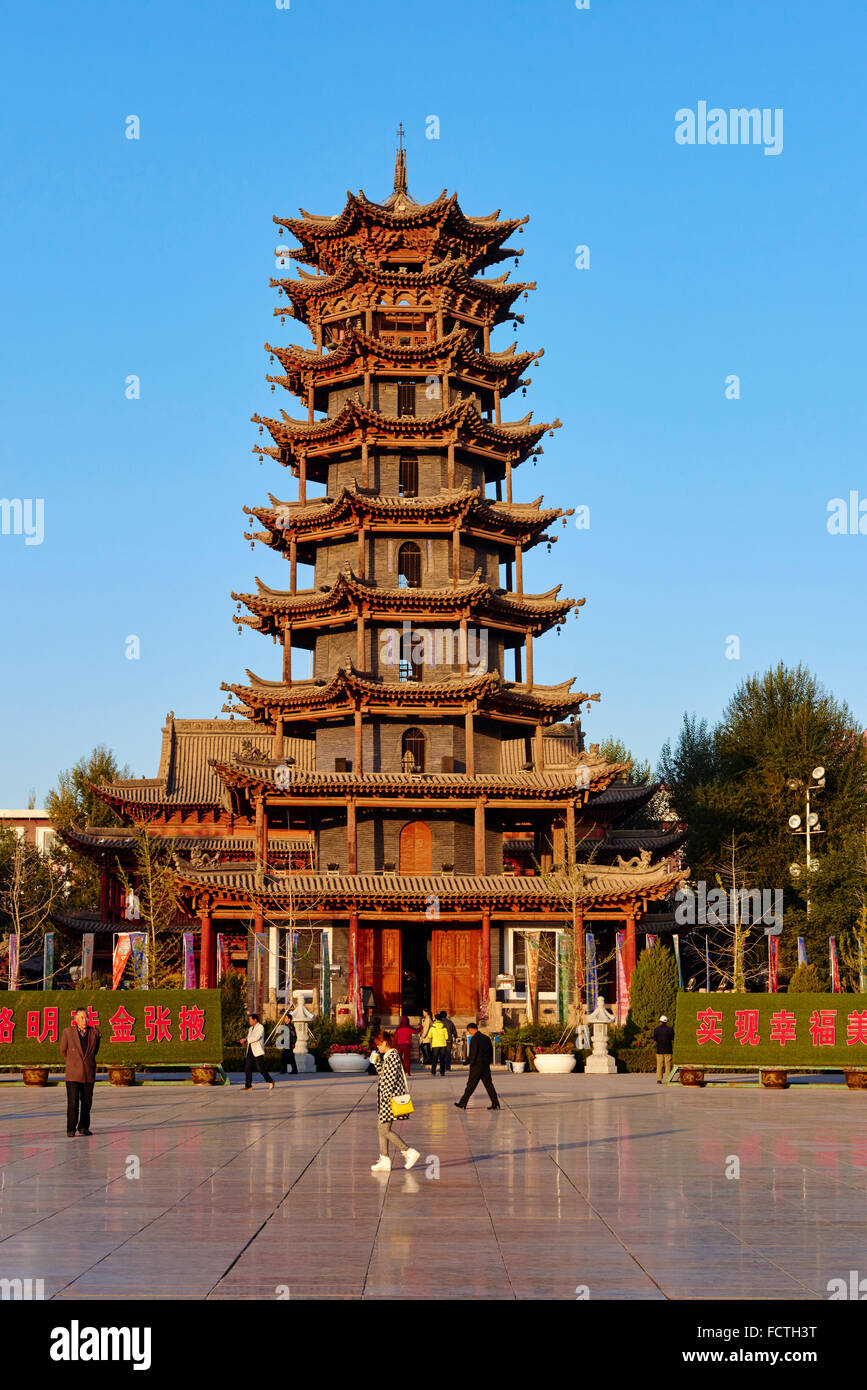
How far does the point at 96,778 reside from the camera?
79562 millimetres

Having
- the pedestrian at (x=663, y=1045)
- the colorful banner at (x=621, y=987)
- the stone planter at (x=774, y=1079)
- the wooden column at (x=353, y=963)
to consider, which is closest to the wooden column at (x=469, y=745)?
the wooden column at (x=353, y=963)

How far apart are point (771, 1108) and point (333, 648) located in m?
26.8

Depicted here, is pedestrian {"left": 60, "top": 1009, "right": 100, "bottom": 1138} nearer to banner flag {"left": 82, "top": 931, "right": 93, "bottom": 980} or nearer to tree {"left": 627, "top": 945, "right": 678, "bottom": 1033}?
tree {"left": 627, "top": 945, "right": 678, "bottom": 1033}

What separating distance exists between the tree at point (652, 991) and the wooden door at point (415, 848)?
9434 millimetres

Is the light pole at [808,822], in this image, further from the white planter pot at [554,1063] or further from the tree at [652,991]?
the white planter pot at [554,1063]

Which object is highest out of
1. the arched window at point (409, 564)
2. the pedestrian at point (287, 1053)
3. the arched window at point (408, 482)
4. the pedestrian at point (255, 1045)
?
the arched window at point (408, 482)

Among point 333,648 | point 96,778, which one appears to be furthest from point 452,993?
point 96,778

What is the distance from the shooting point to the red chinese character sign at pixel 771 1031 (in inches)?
1230

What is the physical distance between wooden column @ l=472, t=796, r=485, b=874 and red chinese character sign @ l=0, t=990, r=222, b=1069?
48.7 ft

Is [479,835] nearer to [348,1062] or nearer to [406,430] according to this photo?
[348,1062]

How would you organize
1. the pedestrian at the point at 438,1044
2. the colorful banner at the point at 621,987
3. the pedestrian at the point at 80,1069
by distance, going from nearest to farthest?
the pedestrian at the point at 80,1069
the pedestrian at the point at 438,1044
the colorful banner at the point at 621,987

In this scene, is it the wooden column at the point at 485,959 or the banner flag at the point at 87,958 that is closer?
the wooden column at the point at 485,959
